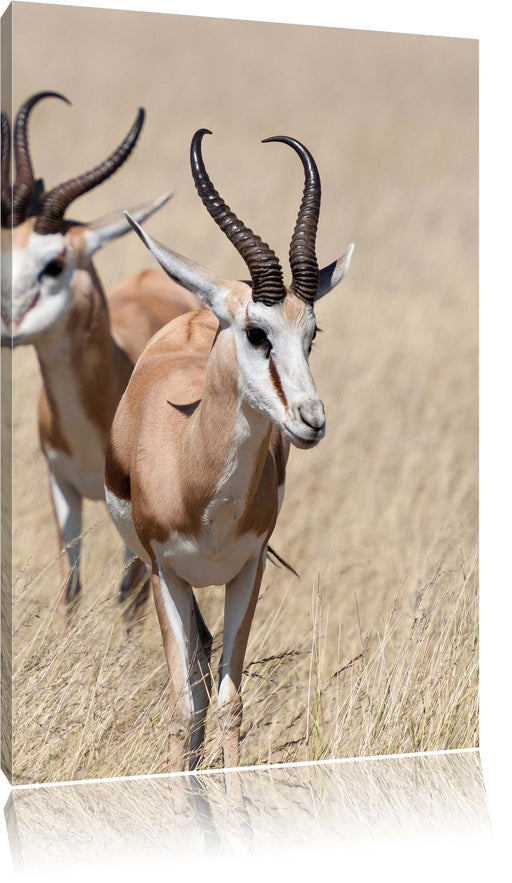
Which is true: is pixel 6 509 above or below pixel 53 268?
below

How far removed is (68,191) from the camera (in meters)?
6.08

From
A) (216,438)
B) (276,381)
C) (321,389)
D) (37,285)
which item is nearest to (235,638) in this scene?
(216,438)

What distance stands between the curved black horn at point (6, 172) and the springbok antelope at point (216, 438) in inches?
28.8

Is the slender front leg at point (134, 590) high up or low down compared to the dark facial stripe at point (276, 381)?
down

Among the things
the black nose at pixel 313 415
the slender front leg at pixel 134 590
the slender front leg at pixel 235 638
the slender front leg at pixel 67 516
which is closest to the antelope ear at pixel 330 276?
the black nose at pixel 313 415

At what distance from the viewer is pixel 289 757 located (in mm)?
5453

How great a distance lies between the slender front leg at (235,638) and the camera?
4992 mm

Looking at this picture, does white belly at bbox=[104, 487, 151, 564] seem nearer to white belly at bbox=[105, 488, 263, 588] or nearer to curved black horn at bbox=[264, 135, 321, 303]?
white belly at bbox=[105, 488, 263, 588]

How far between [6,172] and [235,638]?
1892mm

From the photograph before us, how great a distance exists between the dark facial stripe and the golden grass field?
1.81 feet

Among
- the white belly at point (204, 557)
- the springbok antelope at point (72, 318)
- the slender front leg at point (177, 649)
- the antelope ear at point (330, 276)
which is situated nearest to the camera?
the antelope ear at point (330, 276)

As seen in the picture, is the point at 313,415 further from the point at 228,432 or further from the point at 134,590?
the point at 134,590

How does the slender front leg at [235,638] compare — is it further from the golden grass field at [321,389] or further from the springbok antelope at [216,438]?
the golden grass field at [321,389]
